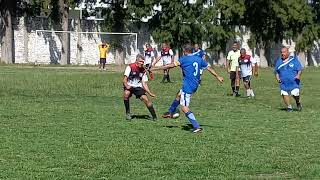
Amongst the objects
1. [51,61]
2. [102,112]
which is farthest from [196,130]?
[51,61]

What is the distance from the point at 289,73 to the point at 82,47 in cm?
3476

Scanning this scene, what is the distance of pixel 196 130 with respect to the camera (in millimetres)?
14031

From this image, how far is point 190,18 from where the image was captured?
53.5m

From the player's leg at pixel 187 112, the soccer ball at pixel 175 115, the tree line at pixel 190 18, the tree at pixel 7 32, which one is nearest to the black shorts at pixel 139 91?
the soccer ball at pixel 175 115

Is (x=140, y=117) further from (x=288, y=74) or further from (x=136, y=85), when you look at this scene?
(x=288, y=74)

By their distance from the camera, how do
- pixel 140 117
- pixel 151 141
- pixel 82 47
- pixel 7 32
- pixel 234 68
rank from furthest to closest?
pixel 82 47 → pixel 7 32 → pixel 234 68 → pixel 140 117 → pixel 151 141

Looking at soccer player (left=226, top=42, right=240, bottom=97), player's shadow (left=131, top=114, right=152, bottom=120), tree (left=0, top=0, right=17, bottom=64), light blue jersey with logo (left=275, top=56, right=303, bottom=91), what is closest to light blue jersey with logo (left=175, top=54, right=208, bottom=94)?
player's shadow (left=131, top=114, right=152, bottom=120)

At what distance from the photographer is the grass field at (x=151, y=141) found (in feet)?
31.3

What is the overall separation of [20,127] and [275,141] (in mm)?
5271

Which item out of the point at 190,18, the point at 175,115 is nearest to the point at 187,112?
the point at 175,115

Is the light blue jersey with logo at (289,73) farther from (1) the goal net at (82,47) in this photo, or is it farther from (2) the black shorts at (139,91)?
(1) the goal net at (82,47)

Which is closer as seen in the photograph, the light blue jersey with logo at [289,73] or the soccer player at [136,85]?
the soccer player at [136,85]

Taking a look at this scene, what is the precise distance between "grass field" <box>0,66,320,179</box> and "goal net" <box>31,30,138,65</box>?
94.1 ft

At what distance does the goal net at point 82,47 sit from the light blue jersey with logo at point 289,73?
3291 cm
